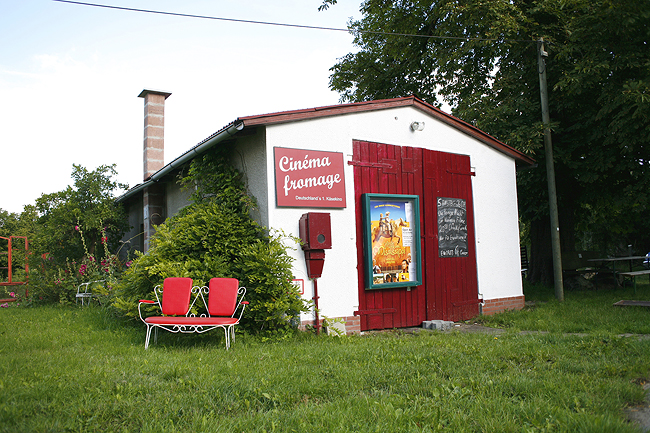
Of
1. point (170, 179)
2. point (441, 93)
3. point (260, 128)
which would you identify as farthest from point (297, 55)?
point (441, 93)

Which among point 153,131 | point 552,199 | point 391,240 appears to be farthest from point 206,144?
point 552,199

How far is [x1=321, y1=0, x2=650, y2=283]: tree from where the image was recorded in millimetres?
10078

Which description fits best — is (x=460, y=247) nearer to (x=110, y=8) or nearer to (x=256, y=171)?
Answer: (x=256, y=171)

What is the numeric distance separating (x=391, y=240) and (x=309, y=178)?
72.1 inches

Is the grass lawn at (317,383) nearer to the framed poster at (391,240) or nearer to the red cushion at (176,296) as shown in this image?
the red cushion at (176,296)

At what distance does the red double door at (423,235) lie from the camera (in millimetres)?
7773

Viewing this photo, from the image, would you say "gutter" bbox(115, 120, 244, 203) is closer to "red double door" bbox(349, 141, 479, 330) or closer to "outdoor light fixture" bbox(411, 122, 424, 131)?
"red double door" bbox(349, 141, 479, 330)

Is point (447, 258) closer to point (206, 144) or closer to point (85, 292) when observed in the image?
point (206, 144)

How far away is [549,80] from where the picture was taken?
12.2 m

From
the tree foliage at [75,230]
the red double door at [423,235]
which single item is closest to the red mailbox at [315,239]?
the red double door at [423,235]

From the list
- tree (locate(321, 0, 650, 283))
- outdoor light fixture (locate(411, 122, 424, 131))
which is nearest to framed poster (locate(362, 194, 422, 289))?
outdoor light fixture (locate(411, 122, 424, 131))

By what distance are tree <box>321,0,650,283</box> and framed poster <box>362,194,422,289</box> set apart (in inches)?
172

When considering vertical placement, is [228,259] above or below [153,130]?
below

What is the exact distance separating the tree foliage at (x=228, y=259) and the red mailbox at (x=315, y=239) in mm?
347
